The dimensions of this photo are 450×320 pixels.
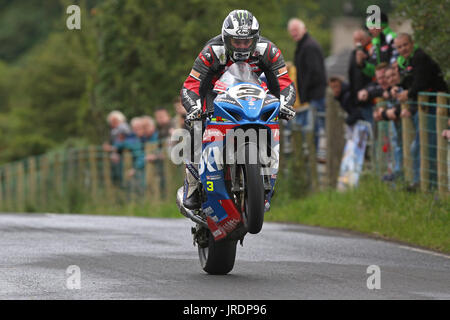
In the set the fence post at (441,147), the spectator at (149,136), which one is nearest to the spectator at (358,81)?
the fence post at (441,147)

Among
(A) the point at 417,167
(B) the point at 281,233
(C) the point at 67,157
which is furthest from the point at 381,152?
(C) the point at 67,157

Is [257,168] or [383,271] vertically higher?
[257,168]

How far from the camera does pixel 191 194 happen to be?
10.5 m

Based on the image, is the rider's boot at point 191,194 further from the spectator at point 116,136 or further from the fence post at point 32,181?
the fence post at point 32,181

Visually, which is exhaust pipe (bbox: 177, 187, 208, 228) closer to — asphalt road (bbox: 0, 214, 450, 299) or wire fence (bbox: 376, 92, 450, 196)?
asphalt road (bbox: 0, 214, 450, 299)

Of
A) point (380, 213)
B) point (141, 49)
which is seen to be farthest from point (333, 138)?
point (141, 49)

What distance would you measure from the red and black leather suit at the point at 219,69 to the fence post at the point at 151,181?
45.6ft

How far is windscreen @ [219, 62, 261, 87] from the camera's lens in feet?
32.4

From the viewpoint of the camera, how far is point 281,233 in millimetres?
14281

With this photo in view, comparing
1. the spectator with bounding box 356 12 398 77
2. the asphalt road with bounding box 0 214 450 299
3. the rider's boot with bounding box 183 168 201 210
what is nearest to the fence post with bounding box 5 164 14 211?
the spectator with bounding box 356 12 398 77

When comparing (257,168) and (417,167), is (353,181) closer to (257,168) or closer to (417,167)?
(417,167)

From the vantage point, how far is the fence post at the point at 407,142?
51.6 ft

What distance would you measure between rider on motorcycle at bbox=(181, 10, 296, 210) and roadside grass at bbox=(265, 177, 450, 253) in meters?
3.31
